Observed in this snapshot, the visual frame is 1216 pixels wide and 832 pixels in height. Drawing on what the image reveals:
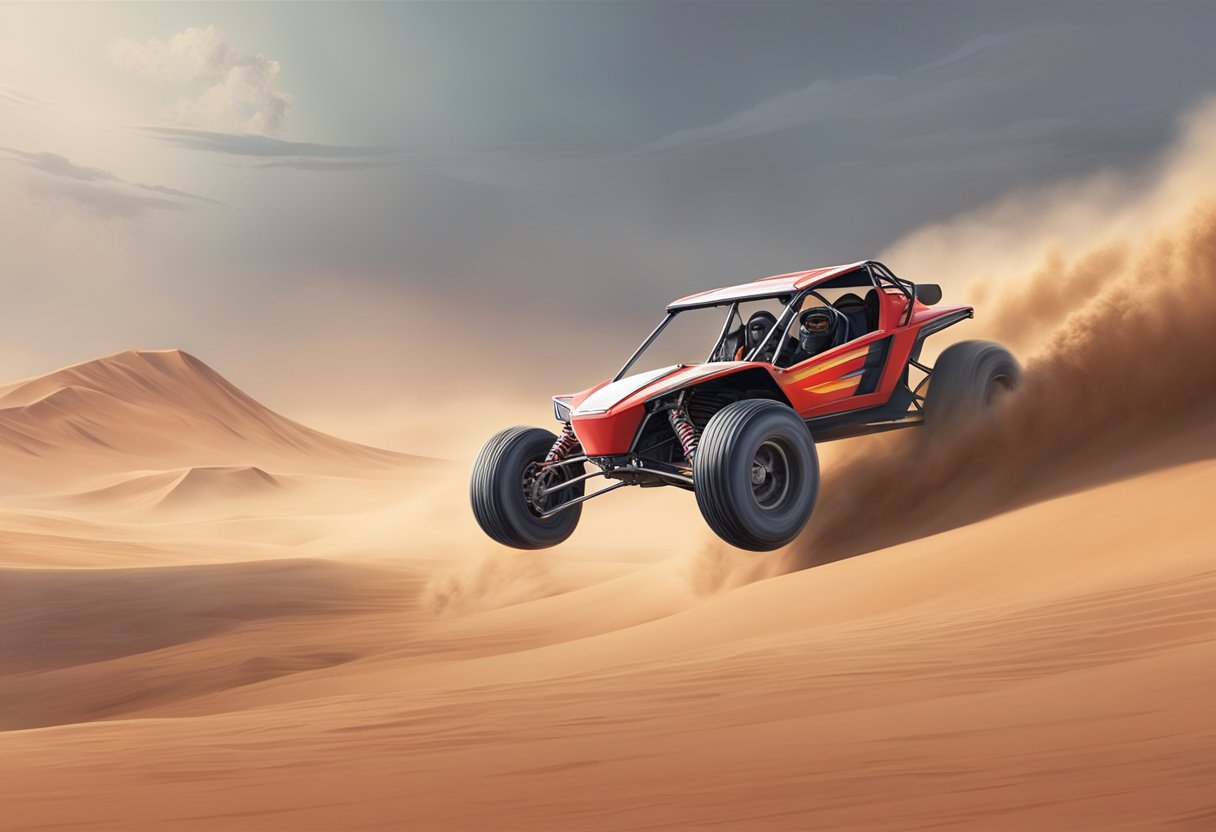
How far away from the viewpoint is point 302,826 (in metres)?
3.36

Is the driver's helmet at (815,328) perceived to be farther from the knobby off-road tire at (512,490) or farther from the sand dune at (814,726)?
the knobby off-road tire at (512,490)

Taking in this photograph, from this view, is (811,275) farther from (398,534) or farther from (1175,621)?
(398,534)

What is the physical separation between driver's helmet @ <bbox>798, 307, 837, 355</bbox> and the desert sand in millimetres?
1772

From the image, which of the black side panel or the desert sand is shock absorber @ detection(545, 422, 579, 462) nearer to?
the desert sand

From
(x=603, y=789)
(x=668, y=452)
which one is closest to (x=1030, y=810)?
(x=603, y=789)

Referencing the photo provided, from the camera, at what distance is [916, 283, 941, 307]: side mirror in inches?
402

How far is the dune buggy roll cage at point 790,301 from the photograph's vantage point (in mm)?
8953

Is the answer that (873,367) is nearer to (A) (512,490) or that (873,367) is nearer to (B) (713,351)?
(B) (713,351)

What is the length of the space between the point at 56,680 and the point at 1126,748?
35.0ft

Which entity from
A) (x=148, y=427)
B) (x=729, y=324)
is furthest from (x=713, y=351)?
(x=148, y=427)

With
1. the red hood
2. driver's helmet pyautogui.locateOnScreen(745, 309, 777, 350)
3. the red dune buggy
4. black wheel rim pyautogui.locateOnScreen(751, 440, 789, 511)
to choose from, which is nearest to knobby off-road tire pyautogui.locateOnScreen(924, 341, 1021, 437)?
the red dune buggy

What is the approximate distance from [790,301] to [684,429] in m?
1.56

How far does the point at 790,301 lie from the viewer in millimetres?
8992

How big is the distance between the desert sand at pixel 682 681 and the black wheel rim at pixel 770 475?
26.3 inches
